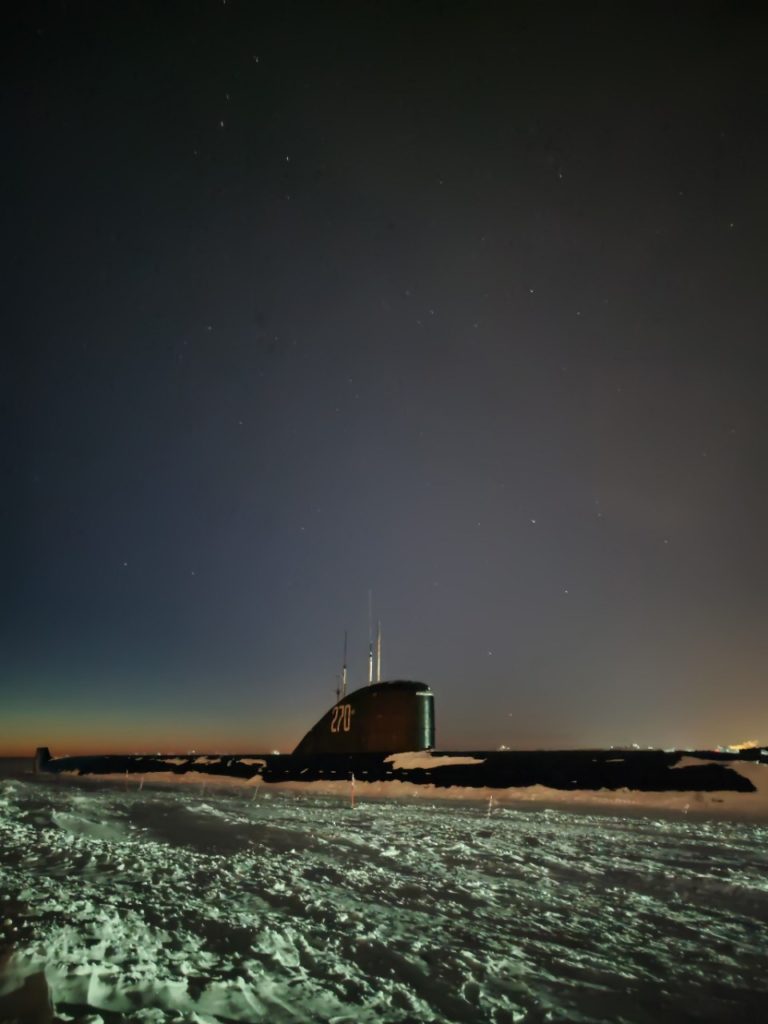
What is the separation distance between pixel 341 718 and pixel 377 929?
2128 cm

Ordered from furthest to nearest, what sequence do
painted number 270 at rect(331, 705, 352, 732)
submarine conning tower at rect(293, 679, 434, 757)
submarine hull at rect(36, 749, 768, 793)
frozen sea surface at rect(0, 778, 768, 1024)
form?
1. painted number 270 at rect(331, 705, 352, 732)
2. submarine conning tower at rect(293, 679, 434, 757)
3. submarine hull at rect(36, 749, 768, 793)
4. frozen sea surface at rect(0, 778, 768, 1024)

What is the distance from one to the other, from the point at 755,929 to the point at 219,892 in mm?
4894

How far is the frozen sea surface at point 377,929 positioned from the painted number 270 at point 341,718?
15385 mm

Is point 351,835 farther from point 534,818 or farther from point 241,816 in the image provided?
point 534,818

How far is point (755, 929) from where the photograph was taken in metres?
5.10

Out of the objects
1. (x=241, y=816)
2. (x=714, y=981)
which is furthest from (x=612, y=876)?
(x=241, y=816)

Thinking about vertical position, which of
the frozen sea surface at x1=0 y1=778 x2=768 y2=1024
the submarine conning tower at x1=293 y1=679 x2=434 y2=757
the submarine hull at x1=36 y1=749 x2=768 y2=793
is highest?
the submarine conning tower at x1=293 y1=679 x2=434 y2=757

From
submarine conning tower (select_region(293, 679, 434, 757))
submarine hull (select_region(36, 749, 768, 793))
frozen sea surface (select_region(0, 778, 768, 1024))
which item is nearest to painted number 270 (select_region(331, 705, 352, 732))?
submarine conning tower (select_region(293, 679, 434, 757))

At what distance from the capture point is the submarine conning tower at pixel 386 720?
75.7ft

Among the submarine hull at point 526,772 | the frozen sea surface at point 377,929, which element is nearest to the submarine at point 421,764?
the submarine hull at point 526,772

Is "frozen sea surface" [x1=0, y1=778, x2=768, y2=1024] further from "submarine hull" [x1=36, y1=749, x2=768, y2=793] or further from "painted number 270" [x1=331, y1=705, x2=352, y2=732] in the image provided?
"painted number 270" [x1=331, y1=705, x2=352, y2=732]

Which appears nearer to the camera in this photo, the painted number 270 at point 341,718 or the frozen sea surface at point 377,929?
the frozen sea surface at point 377,929

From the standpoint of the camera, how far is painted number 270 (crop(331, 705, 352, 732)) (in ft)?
81.6

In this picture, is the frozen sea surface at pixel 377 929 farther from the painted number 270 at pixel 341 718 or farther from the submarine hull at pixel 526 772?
the painted number 270 at pixel 341 718
